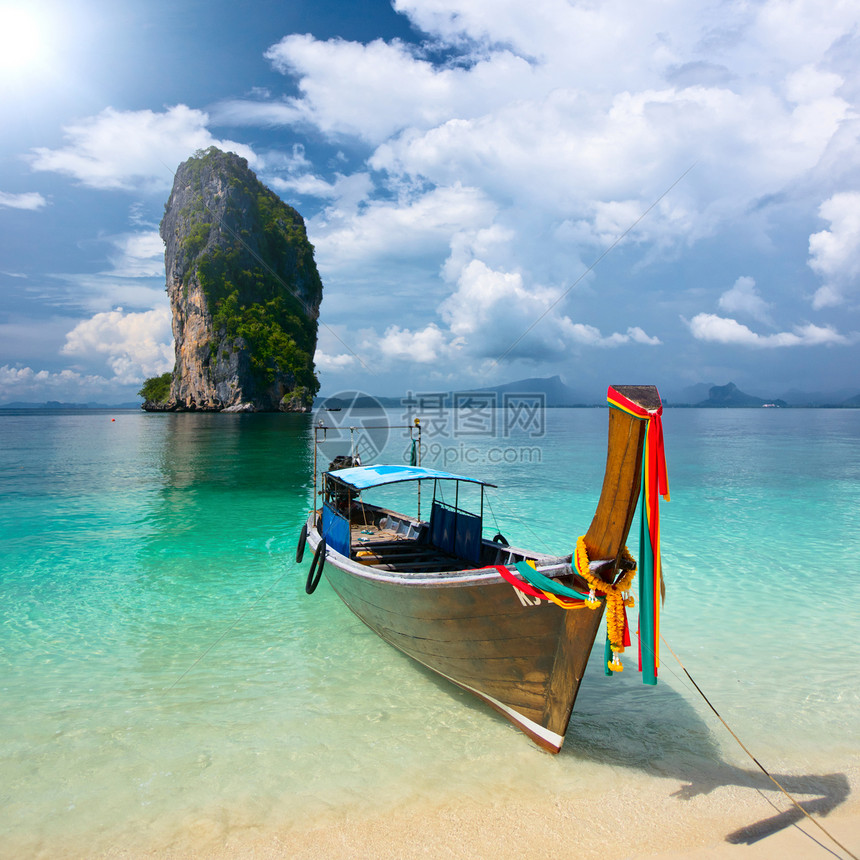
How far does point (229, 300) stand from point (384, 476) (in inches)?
3175

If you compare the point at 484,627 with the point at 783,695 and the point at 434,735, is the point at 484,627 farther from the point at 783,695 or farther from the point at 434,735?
the point at 783,695

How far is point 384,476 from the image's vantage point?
26.2 ft

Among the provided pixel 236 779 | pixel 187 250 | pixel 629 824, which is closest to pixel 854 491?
pixel 629 824

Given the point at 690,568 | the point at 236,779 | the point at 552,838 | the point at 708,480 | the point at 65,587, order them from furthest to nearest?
1. the point at 708,480
2. the point at 690,568
3. the point at 65,587
4. the point at 236,779
5. the point at 552,838

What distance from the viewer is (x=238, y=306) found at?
81375 millimetres

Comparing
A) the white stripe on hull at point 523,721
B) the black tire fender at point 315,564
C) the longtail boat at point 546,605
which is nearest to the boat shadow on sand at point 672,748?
the white stripe on hull at point 523,721

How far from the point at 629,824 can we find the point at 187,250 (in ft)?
300

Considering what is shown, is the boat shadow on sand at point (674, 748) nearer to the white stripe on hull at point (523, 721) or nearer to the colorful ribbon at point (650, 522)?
the white stripe on hull at point (523, 721)

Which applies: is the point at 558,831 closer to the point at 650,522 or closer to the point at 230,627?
the point at 650,522

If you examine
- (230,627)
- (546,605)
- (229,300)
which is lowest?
(230,627)

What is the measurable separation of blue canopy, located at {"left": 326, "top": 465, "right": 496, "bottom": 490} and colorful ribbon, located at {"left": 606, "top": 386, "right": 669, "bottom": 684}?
11.9 feet

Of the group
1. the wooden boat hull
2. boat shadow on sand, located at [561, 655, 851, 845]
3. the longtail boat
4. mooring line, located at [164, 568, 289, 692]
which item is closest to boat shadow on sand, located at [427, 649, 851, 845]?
boat shadow on sand, located at [561, 655, 851, 845]

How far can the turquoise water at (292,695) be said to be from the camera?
454 centimetres

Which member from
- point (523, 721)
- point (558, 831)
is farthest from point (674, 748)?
point (558, 831)
